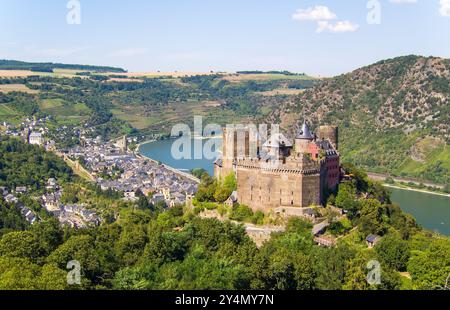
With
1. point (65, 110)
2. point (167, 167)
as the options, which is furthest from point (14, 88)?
point (167, 167)

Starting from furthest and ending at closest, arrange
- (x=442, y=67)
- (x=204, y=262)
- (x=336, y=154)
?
1. (x=442, y=67)
2. (x=336, y=154)
3. (x=204, y=262)

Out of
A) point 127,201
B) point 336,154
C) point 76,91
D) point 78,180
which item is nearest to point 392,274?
point 336,154

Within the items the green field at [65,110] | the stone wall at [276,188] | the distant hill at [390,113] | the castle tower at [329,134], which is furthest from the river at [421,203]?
the green field at [65,110]

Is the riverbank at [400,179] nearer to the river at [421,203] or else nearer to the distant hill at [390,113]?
the distant hill at [390,113]

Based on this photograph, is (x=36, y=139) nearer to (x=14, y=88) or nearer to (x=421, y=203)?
(x=14, y=88)

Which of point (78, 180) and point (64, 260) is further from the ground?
point (64, 260)

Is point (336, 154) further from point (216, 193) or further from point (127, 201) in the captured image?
point (127, 201)

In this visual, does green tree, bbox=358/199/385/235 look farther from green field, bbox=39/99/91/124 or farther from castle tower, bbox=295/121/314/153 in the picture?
green field, bbox=39/99/91/124
